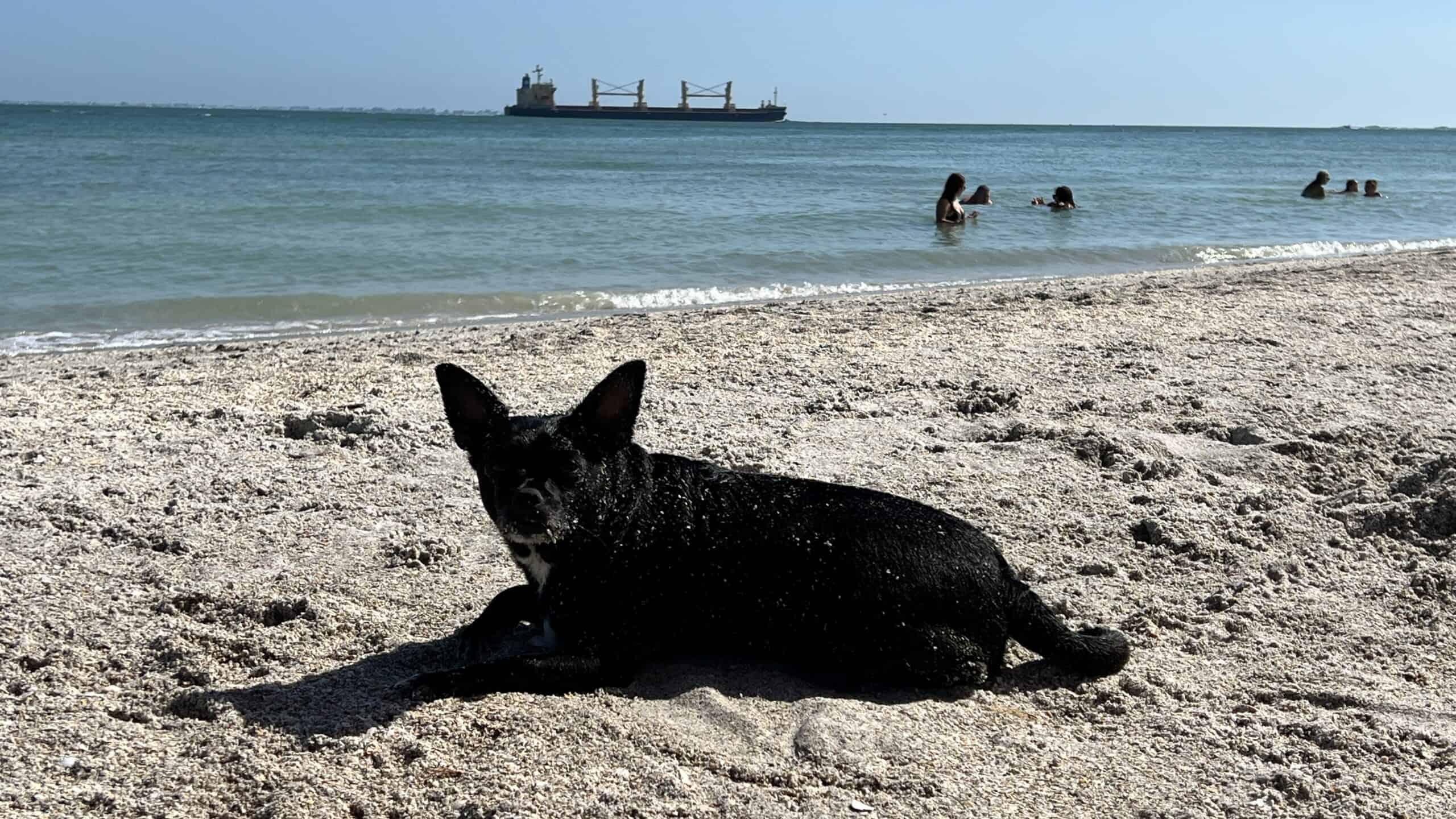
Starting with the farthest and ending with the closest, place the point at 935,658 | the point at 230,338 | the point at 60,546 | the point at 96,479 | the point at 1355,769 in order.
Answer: the point at 230,338
the point at 96,479
the point at 60,546
the point at 935,658
the point at 1355,769

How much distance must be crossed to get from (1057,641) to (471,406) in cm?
192

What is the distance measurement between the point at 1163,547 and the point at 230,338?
26.3ft

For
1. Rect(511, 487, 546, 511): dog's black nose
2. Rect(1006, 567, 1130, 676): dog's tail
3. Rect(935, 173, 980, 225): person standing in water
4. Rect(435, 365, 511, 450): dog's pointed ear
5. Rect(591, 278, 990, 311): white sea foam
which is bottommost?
Rect(1006, 567, 1130, 676): dog's tail

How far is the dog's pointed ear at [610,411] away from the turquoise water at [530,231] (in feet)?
25.5

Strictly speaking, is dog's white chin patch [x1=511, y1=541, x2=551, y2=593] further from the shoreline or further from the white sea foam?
the white sea foam

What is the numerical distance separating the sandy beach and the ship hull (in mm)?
102962

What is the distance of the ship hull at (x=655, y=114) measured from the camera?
4237 inches

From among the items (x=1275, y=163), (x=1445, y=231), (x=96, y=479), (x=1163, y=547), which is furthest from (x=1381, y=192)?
(x=96, y=479)

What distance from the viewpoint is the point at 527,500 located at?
3205 millimetres

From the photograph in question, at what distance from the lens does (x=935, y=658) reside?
3592 mm

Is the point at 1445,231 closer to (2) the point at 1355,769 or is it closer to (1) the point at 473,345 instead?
(1) the point at 473,345

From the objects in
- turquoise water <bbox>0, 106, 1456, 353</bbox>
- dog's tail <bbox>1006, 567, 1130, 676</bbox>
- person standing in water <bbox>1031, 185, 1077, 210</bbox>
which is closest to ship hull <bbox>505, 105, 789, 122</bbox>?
turquoise water <bbox>0, 106, 1456, 353</bbox>

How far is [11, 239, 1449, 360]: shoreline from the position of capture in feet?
31.9

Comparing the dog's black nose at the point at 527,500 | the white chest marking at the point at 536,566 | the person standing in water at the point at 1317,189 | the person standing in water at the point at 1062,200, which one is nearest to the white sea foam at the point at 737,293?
the white chest marking at the point at 536,566
